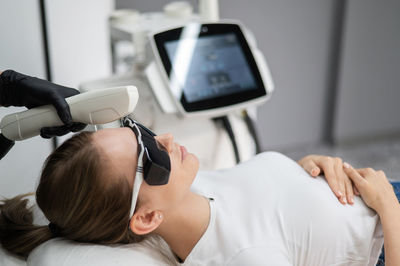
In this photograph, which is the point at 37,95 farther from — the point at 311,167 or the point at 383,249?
the point at 383,249

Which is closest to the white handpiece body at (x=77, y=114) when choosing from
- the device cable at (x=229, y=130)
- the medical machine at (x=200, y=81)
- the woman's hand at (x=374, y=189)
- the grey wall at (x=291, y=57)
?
the medical machine at (x=200, y=81)

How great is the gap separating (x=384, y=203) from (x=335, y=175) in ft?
0.46

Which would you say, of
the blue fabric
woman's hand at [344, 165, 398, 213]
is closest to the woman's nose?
woman's hand at [344, 165, 398, 213]

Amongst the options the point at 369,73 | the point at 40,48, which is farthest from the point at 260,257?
the point at 369,73

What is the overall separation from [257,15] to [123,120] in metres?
→ 1.91

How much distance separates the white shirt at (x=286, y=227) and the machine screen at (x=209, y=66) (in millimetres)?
420

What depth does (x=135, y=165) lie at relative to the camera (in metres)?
0.98

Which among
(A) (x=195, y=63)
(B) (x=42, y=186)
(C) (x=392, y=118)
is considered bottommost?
(C) (x=392, y=118)

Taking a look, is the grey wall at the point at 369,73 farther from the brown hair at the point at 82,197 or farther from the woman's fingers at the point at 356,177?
the brown hair at the point at 82,197

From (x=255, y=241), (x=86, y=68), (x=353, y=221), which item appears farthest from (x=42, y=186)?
(x=86, y=68)

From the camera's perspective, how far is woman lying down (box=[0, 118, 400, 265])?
94cm

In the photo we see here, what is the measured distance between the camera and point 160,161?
94cm

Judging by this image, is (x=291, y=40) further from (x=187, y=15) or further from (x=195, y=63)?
(x=195, y=63)

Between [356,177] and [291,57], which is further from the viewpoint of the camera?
[291,57]
